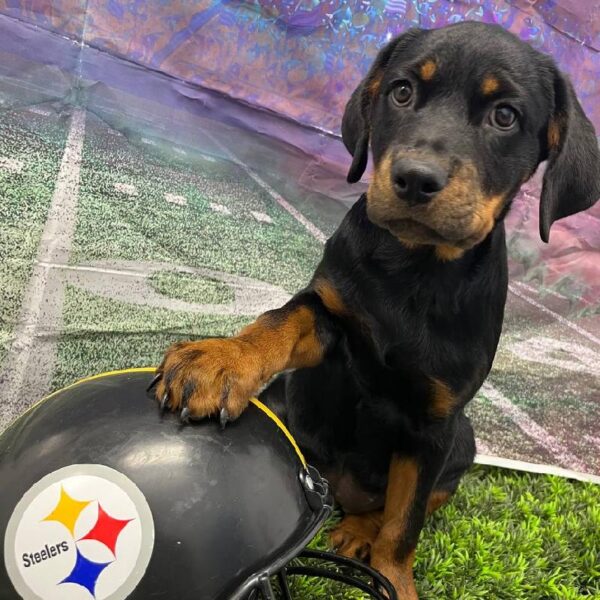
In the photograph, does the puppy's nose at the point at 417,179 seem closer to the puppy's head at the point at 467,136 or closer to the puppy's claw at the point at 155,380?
the puppy's head at the point at 467,136

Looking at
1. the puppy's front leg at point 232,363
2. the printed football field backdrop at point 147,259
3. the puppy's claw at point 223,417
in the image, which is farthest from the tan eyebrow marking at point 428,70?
the printed football field backdrop at point 147,259

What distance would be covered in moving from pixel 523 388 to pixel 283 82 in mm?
2151

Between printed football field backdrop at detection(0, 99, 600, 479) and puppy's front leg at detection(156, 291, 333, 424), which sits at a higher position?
puppy's front leg at detection(156, 291, 333, 424)

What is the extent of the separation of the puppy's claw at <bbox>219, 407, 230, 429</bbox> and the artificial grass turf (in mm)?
947

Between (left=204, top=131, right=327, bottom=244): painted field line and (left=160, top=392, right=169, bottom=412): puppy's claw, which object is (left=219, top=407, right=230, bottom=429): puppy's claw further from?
(left=204, top=131, right=327, bottom=244): painted field line

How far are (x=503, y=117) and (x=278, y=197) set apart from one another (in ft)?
4.83

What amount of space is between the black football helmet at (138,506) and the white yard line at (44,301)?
1141mm

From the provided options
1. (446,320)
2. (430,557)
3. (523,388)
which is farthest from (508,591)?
(523,388)

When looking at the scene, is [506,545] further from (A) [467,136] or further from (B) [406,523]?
Result: (A) [467,136]

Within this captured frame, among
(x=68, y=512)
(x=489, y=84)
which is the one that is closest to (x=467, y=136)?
(x=489, y=84)

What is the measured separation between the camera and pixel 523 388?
11.7 feet

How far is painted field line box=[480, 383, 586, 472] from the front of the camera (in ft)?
11.3

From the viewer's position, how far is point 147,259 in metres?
2.90

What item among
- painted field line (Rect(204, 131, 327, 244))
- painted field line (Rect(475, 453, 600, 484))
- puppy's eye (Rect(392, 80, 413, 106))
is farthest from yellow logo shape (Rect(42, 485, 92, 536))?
painted field line (Rect(475, 453, 600, 484))
